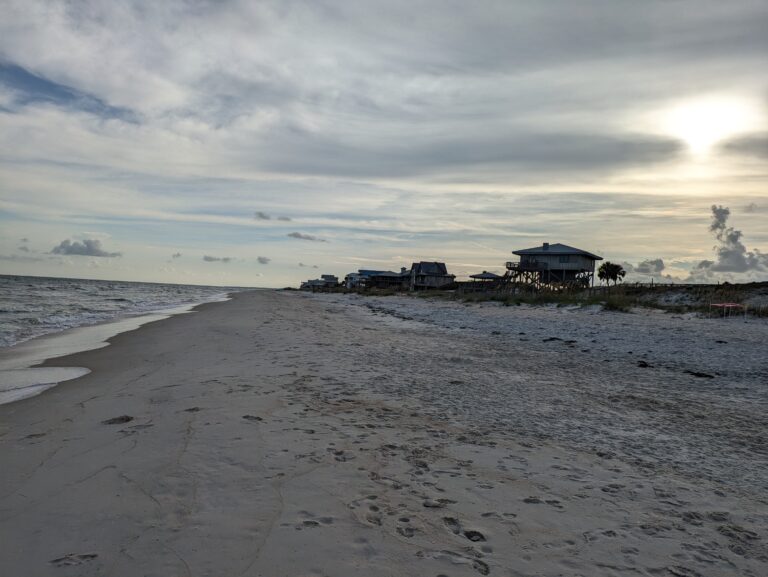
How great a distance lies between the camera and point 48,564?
282 centimetres

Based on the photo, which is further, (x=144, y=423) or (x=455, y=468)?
(x=144, y=423)

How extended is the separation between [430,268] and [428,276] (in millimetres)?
2082

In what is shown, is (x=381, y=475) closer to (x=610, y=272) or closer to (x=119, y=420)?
(x=119, y=420)

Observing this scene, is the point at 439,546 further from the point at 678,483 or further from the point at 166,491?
the point at 678,483

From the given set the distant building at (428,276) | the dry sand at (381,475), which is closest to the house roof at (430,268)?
the distant building at (428,276)

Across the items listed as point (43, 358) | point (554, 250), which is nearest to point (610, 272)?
point (554, 250)

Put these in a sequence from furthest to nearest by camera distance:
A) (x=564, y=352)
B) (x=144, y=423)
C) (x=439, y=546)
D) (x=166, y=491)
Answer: (x=564, y=352) → (x=144, y=423) → (x=166, y=491) → (x=439, y=546)

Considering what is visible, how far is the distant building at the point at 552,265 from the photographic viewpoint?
55.8m

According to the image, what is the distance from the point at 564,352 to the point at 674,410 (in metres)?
6.18

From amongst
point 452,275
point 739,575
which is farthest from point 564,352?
point 452,275

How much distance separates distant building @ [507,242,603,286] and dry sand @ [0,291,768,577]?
159 ft

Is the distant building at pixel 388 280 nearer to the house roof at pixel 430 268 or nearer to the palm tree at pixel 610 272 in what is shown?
the house roof at pixel 430 268

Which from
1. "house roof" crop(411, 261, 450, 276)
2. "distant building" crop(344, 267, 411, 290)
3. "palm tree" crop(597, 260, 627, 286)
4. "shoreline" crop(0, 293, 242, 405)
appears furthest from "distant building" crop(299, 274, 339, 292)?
"shoreline" crop(0, 293, 242, 405)

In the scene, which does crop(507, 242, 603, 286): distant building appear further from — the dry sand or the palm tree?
the dry sand
